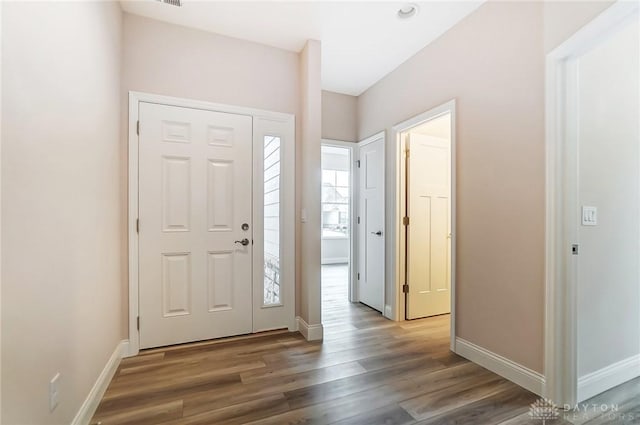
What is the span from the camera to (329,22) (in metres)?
2.47

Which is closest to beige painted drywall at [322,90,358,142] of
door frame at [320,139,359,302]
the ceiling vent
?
door frame at [320,139,359,302]

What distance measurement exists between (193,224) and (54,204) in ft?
4.16

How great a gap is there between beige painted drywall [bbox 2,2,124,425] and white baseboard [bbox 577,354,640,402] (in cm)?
280

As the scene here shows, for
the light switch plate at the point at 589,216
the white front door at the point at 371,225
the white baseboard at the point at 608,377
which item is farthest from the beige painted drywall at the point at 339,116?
the white baseboard at the point at 608,377

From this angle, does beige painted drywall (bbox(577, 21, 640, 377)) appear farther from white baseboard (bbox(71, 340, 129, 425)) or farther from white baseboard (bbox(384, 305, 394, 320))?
white baseboard (bbox(71, 340, 129, 425))

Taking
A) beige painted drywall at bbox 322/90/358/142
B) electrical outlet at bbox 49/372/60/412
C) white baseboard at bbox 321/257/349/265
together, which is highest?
beige painted drywall at bbox 322/90/358/142

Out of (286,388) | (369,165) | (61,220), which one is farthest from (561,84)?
(61,220)

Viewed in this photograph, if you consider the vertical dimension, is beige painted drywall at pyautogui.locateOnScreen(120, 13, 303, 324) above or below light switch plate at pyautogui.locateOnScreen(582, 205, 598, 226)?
above

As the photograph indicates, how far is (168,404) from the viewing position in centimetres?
174

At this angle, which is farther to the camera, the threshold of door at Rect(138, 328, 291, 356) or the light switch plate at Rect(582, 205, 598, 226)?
the threshold of door at Rect(138, 328, 291, 356)

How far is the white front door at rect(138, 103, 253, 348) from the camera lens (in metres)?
2.43

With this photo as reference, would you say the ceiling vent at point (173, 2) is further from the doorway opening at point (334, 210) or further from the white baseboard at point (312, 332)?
the doorway opening at point (334, 210)

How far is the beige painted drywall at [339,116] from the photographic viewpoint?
12.1ft

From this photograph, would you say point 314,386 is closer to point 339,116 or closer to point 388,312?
point 388,312
